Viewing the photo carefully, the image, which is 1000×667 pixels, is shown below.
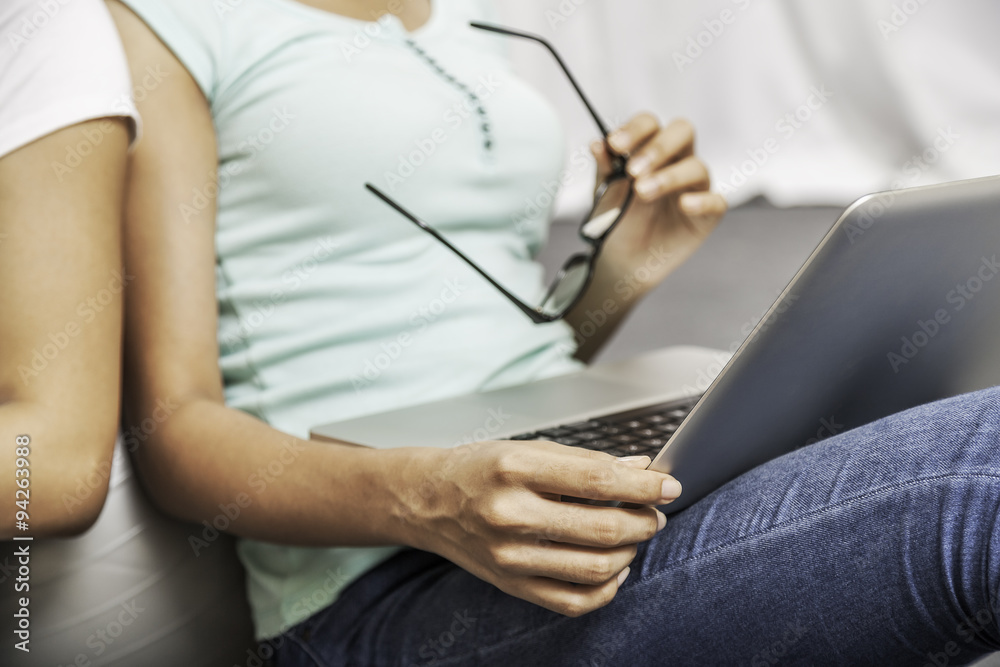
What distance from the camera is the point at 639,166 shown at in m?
0.83

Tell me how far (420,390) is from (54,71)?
14.6 inches

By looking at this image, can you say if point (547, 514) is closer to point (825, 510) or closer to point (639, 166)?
point (825, 510)

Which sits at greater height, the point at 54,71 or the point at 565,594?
the point at 54,71

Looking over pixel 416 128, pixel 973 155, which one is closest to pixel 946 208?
pixel 416 128

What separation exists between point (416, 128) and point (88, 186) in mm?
290

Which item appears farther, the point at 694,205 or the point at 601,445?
the point at 694,205

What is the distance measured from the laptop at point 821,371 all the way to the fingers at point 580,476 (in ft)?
0.05

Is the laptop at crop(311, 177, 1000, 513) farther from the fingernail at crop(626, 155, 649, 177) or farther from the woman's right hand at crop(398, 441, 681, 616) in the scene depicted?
the fingernail at crop(626, 155, 649, 177)

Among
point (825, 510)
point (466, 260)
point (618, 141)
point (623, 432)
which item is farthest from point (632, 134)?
point (825, 510)

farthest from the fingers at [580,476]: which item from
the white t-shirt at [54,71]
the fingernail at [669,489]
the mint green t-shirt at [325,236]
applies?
the white t-shirt at [54,71]

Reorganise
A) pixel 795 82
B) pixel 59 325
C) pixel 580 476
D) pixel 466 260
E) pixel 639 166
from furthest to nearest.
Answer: pixel 795 82, pixel 639 166, pixel 466 260, pixel 59 325, pixel 580 476

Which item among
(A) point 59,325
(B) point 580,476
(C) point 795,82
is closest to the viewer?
(B) point 580,476

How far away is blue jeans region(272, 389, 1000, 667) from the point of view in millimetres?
453

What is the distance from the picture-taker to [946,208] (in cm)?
45
